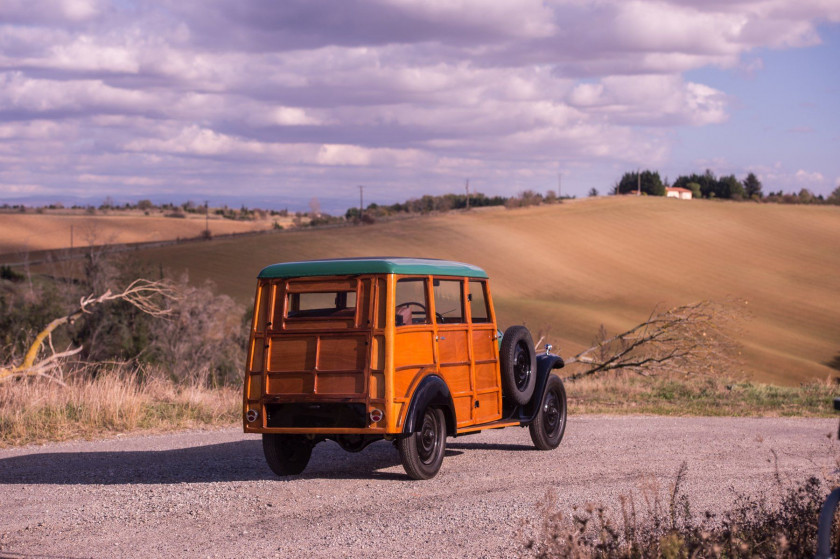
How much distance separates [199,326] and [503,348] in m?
30.2

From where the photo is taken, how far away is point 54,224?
94.8 meters

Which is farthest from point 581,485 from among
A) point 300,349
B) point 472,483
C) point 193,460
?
point 193,460

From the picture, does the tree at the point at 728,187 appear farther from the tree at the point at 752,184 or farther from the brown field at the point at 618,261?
the brown field at the point at 618,261

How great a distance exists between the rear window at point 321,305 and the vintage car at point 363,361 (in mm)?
16

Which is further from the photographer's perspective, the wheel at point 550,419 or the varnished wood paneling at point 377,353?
the wheel at point 550,419

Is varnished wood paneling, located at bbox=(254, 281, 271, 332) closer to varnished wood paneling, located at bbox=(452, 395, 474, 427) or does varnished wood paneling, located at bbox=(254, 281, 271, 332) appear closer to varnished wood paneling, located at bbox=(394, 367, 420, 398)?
varnished wood paneling, located at bbox=(394, 367, 420, 398)

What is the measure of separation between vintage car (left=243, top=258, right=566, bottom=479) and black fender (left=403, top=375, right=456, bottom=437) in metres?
0.01

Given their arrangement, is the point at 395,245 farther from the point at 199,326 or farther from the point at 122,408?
the point at 122,408

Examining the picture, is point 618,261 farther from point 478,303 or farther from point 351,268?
point 351,268

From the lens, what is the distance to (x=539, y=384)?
11641 millimetres

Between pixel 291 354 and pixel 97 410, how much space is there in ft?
19.8

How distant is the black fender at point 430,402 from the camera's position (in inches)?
354

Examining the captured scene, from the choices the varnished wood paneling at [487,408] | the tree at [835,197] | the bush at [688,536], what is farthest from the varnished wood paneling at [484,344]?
the tree at [835,197]

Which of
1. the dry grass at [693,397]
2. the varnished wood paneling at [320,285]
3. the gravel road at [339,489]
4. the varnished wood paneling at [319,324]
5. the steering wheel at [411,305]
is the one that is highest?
the varnished wood paneling at [320,285]
